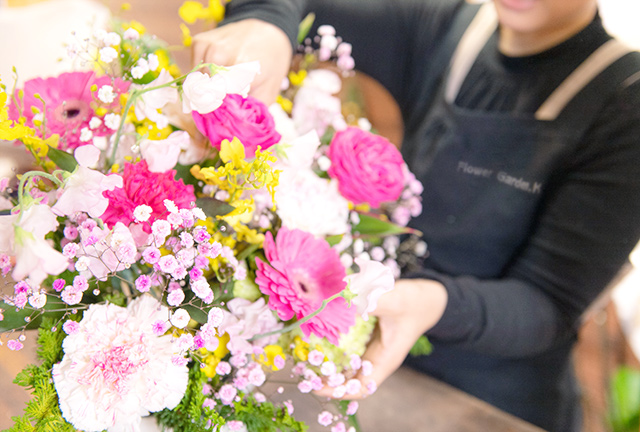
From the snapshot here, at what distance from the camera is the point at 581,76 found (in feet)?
2.37

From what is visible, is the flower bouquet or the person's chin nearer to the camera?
the flower bouquet

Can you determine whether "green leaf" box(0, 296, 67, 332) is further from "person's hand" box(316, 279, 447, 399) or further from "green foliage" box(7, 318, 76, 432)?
"person's hand" box(316, 279, 447, 399)

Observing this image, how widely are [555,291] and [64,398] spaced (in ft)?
2.35

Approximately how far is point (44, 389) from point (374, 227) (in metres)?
0.39

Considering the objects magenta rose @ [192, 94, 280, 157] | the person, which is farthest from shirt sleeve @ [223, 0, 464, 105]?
magenta rose @ [192, 94, 280, 157]

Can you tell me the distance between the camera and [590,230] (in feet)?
2.25

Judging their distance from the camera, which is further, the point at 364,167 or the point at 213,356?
the point at 364,167

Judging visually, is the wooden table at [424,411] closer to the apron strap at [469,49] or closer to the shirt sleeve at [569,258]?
the shirt sleeve at [569,258]

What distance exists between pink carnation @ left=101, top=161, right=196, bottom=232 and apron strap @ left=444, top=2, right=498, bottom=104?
2.33 ft

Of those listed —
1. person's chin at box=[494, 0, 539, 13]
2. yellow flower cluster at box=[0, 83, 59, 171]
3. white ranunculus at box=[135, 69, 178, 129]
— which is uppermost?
person's chin at box=[494, 0, 539, 13]

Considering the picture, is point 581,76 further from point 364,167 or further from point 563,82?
point 364,167

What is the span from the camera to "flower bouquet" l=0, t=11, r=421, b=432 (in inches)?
12.7

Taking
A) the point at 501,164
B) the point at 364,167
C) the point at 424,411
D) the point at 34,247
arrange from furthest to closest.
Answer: the point at 501,164 < the point at 424,411 < the point at 364,167 < the point at 34,247

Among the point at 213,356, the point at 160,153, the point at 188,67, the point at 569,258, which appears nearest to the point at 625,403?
the point at 569,258
